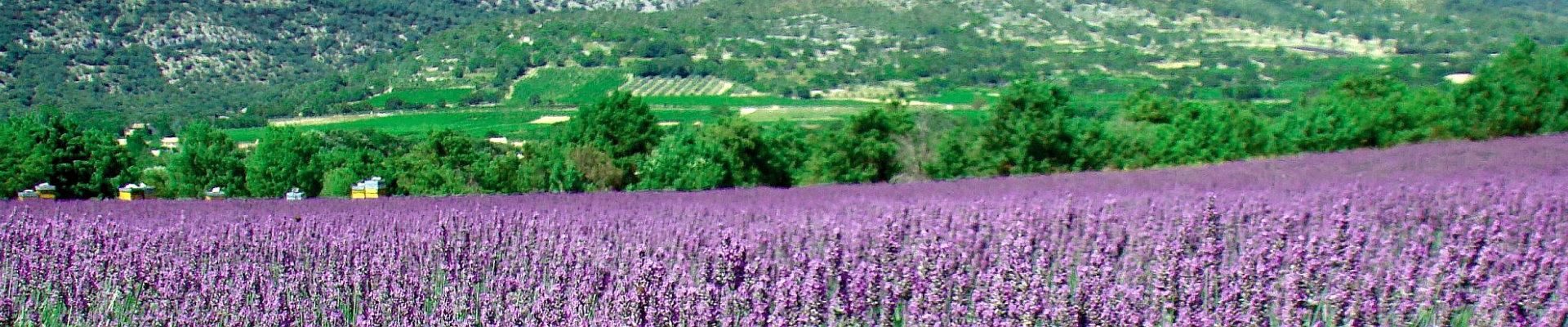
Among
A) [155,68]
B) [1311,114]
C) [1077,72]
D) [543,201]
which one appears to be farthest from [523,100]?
[543,201]

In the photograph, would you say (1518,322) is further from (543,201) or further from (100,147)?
(100,147)

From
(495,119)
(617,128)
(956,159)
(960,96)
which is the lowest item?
(960,96)

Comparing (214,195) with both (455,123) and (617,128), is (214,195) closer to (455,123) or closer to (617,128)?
(617,128)

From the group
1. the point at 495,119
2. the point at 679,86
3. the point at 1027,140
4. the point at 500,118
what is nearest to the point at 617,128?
the point at 1027,140

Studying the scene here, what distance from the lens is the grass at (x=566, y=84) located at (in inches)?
2872

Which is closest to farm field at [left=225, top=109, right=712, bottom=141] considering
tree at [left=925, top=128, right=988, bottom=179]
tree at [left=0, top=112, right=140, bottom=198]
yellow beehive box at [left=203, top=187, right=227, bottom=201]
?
tree at [left=0, top=112, right=140, bottom=198]

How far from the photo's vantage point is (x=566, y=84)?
7869 cm

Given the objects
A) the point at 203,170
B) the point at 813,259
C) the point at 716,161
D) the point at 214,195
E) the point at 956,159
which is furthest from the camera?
the point at 203,170

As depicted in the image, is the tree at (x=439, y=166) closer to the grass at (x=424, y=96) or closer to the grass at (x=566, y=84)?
the grass at (x=566, y=84)

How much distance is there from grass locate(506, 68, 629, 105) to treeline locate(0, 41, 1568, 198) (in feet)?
117

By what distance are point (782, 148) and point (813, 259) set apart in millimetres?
27947

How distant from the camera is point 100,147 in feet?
96.0

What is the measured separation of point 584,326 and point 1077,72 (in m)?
88.8

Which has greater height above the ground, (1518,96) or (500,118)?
(1518,96)
